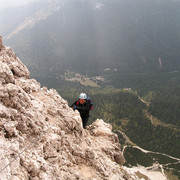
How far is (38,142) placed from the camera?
1209cm

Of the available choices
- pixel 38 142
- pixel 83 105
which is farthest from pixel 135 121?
pixel 38 142

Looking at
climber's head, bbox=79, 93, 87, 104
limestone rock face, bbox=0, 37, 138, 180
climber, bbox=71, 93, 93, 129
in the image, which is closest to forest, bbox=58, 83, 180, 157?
climber, bbox=71, 93, 93, 129

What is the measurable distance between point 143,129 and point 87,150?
106m

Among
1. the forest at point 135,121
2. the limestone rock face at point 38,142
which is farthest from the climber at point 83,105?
the forest at point 135,121

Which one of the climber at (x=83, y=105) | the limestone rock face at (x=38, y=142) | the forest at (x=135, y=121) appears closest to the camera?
the limestone rock face at (x=38, y=142)

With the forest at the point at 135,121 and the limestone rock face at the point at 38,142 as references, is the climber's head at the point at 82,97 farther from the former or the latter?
the forest at the point at 135,121

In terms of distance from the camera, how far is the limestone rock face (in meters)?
10.0

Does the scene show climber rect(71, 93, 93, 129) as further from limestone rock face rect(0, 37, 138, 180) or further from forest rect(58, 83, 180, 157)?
forest rect(58, 83, 180, 157)

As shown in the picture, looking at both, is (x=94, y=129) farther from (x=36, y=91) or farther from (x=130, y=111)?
(x=130, y=111)

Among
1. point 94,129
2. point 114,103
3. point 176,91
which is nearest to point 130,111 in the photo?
point 114,103

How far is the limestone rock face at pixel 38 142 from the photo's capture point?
10016mm

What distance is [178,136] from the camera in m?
110

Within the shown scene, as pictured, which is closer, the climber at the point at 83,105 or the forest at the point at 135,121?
the climber at the point at 83,105

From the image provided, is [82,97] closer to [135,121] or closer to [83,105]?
[83,105]
